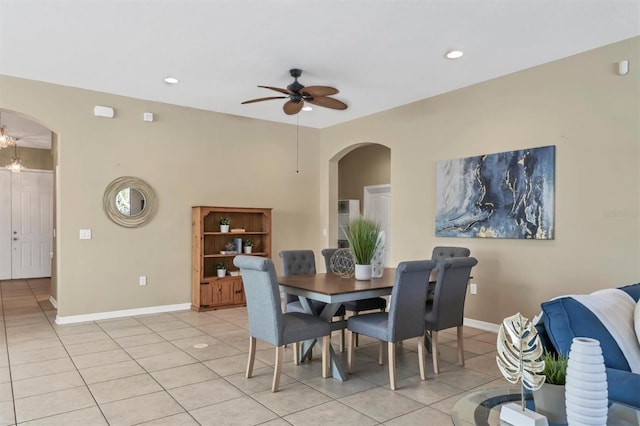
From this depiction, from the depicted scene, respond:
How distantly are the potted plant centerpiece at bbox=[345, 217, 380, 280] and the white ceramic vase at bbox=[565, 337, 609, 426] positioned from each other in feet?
7.78

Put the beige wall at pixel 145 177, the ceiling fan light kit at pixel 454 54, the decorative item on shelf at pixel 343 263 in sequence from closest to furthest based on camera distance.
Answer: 1. the ceiling fan light kit at pixel 454 54
2. the decorative item on shelf at pixel 343 263
3. the beige wall at pixel 145 177

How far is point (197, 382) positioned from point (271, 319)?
2.73 ft

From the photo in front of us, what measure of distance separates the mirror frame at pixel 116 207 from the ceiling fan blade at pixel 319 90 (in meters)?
2.78

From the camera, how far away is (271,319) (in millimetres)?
3088

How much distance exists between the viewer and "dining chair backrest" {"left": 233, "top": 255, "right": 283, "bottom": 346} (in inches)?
120

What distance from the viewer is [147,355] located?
13.0 ft

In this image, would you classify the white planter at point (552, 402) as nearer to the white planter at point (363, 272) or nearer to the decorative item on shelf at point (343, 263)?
the white planter at point (363, 272)

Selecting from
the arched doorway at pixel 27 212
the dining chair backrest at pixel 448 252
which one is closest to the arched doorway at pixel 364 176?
the dining chair backrest at pixel 448 252

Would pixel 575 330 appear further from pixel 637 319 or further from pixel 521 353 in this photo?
pixel 521 353

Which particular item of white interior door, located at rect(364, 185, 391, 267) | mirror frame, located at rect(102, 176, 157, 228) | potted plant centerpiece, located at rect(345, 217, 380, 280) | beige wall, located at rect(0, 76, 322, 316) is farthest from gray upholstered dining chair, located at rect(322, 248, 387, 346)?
white interior door, located at rect(364, 185, 391, 267)

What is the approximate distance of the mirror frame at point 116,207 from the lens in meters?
5.46

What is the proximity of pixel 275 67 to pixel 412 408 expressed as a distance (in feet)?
11.5

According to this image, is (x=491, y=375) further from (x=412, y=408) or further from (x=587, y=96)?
(x=587, y=96)

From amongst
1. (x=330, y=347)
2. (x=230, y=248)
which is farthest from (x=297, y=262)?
(x=230, y=248)
